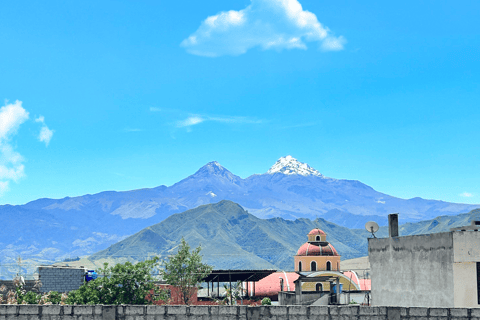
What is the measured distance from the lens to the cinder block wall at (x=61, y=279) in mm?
83375

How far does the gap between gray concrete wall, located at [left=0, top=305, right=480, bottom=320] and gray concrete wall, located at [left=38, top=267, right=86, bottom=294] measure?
64.2 metres

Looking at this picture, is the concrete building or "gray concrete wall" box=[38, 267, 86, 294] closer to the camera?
the concrete building

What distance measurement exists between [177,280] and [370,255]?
5449cm

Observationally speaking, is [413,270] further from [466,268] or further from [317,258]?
[317,258]

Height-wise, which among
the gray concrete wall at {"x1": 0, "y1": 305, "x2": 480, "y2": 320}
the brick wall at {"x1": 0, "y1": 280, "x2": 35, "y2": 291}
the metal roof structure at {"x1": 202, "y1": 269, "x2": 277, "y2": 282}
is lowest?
the brick wall at {"x1": 0, "y1": 280, "x2": 35, "y2": 291}

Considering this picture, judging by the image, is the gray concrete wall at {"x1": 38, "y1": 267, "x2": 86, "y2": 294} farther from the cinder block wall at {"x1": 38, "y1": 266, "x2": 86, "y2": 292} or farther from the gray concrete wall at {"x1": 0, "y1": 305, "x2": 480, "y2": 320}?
the gray concrete wall at {"x1": 0, "y1": 305, "x2": 480, "y2": 320}

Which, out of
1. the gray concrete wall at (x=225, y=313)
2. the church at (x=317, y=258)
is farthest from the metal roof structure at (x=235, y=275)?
the gray concrete wall at (x=225, y=313)

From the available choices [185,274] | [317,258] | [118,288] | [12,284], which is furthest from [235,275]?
[317,258]

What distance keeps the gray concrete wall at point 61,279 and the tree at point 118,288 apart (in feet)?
86.8

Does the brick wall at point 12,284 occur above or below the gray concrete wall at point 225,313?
below

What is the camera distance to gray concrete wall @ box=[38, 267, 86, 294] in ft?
274

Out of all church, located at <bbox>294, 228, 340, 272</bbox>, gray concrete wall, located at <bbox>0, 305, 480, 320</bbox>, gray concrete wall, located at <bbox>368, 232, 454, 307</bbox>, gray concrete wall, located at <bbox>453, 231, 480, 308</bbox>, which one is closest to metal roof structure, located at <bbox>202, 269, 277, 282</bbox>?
gray concrete wall, located at <bbox>368, 232, 454, 307</bbox>

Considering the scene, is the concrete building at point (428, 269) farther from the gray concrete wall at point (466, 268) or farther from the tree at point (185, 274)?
the tree at point (185, 274)

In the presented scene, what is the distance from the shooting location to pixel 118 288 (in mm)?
56344
